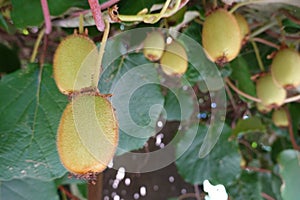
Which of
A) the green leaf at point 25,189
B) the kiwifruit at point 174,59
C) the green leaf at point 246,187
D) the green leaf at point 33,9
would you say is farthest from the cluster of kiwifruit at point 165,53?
the green leaf at point 246,187

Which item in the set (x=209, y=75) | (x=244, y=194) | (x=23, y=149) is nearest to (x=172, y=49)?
(x=209, y=75)

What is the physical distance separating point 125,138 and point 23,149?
142mm

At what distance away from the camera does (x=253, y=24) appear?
824mm

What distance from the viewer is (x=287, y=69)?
714 mm

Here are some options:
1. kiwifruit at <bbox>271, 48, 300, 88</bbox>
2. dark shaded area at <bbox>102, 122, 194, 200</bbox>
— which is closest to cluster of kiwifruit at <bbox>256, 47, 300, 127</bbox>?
kiwifruit at <bbox>271, 48, 300, 88</bbox>

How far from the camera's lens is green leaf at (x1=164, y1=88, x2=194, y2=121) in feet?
3.10

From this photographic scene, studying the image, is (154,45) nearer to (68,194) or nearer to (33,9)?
(33,9)

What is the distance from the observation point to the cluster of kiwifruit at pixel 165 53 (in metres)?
0.70

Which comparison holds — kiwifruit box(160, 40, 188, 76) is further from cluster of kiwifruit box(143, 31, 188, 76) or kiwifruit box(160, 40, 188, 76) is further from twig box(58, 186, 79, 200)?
twig box(58, 186, 79, 200)

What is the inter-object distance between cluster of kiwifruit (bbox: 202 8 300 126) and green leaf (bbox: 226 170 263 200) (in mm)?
198

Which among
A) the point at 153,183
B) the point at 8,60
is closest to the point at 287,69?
the point at 8,60

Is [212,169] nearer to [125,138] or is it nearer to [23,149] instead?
[125,138]

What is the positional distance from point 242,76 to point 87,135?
0.45 m

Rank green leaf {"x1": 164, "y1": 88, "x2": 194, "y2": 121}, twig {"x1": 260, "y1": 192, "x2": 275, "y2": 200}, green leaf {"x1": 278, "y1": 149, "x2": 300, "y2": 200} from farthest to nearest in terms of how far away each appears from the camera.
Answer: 1. twig {"x1": 260, "y1": 192, "x2": 275, "y2": 200}
2. green leaf {"x1": 164, "y1": 88, "x2": 194, "y2": 121}
3. green leaf {"x1": 278, "y1": 149, "x2": 300, "y2": 200}
